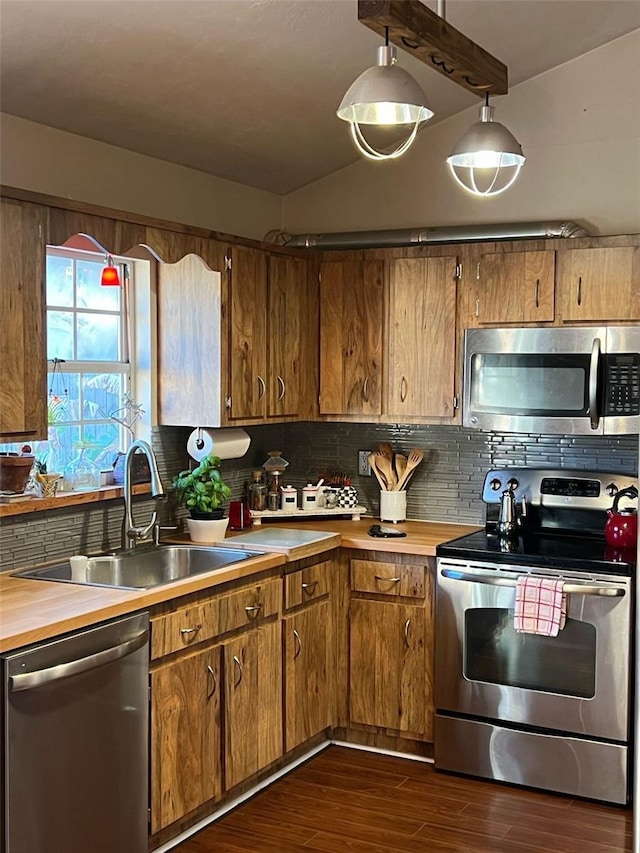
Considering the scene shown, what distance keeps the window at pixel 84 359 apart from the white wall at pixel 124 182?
0.28 metres

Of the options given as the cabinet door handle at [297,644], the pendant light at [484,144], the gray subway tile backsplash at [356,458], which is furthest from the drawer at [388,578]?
the pendant light at [484,144]

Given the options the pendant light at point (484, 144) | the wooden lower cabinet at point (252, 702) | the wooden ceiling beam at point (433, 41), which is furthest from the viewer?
the wooden lower cabinet at point (252, 702)

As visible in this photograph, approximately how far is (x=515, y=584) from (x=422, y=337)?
1.20 m

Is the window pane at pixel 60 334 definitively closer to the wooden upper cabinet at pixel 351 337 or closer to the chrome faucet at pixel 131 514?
the chrome faucet at pixel 131 514

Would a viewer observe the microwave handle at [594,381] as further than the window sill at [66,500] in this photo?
Yes

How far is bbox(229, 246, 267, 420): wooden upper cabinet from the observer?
4133 mm

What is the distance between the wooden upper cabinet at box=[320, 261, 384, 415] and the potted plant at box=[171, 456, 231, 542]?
2.66 feet

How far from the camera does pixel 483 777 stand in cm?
400

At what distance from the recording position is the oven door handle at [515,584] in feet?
12.2

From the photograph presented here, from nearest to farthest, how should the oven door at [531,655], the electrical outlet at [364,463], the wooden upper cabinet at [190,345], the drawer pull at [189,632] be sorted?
the drawer pull at [189,632] < the oven door at [531,655] < the wooden upper cabinet at [190,345] < the electrical outlet at [364,463]

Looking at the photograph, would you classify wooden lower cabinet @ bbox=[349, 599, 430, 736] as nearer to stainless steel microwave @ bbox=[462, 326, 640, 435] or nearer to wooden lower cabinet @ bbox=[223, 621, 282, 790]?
wooden lower cabinet @ bbox=[223, 621, 282, 790]

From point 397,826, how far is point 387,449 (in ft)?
5.72

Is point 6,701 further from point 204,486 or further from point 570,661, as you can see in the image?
point 570,661

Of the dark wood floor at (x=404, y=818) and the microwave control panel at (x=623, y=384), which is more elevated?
the microwave control panel at (x=623, y=384)
